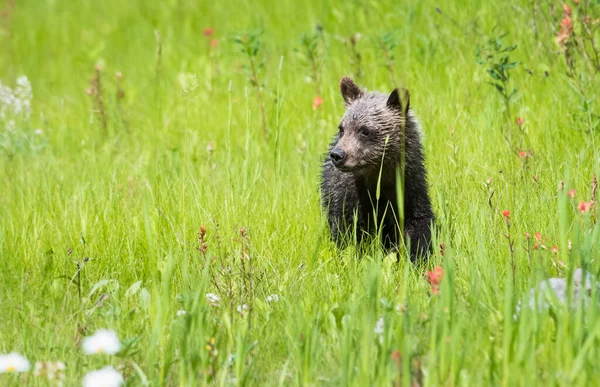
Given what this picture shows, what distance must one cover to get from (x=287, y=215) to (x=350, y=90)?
1126 millimetres

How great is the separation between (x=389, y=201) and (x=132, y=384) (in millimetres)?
2520

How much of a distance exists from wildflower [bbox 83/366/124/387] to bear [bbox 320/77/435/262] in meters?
2.30

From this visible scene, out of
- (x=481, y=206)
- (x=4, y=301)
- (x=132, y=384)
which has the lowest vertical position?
(x=132, y=384)

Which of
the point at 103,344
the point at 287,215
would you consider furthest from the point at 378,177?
the point at 103,344

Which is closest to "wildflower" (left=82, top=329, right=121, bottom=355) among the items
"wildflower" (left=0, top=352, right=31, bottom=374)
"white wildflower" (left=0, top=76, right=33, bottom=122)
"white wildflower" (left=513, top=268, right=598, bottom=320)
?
"wildflower" (left=0, top=352, right=31, bottom=374)

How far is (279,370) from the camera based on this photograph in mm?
3357

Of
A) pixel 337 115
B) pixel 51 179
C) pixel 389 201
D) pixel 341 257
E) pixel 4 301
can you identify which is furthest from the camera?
pixel 337 115

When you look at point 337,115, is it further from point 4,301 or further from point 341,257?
point 4,301

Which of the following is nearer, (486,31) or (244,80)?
(486,31)

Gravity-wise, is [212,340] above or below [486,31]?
below

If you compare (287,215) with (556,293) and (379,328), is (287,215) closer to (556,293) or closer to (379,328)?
(379,328)

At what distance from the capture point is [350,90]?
5.78 meters

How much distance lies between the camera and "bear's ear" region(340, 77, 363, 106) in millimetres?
5750

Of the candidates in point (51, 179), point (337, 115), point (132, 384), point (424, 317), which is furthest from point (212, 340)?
point (337, 115)
